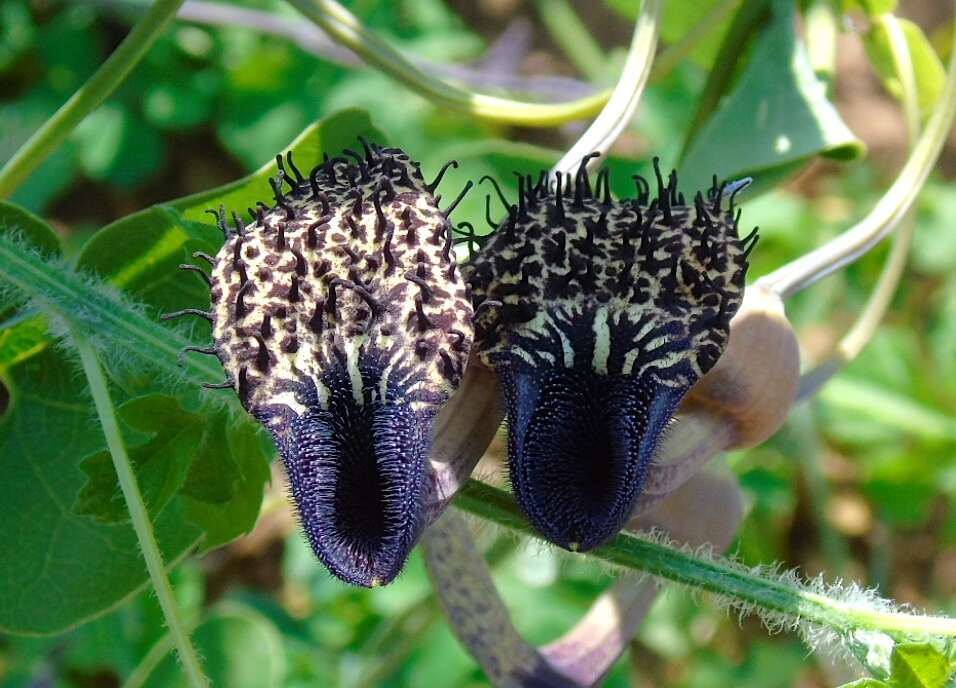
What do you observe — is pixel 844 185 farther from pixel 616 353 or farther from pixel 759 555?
pixel 616 353

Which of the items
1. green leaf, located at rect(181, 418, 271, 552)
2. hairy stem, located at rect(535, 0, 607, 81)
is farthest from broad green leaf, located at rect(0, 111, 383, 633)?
hairy stem, located at rect(535, 0, 607, 81)

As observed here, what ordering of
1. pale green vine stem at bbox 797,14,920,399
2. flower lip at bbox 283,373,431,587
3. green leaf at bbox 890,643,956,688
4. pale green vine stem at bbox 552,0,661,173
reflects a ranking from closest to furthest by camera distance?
flower lip at bbox 283,373,431,587 → green leaf at bbox 890,643,956,688 → pale green vine stem at bbox 552,0,661,173 → pale green vine stem at bbox 797,14,920,399

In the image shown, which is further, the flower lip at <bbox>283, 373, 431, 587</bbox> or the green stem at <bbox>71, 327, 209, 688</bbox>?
the green stem at <bbox>71, 327, 209, 688</bbox>

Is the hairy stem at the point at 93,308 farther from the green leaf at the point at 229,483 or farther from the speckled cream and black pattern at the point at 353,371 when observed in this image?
the speckled cream and black pattern at the point at 353,371

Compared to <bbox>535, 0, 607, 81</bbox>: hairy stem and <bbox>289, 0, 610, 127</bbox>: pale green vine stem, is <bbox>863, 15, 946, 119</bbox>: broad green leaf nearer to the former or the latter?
<bbox>289, 0, 610, 127</bbox>: pale green vine stem

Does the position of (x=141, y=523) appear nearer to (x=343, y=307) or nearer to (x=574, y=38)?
(x=343, y=307)

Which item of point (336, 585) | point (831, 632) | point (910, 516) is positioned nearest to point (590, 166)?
point (831, 632)

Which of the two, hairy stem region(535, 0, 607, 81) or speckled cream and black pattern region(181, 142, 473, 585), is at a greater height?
speckled cream and black pattern region(181, 142, 473, 585)
